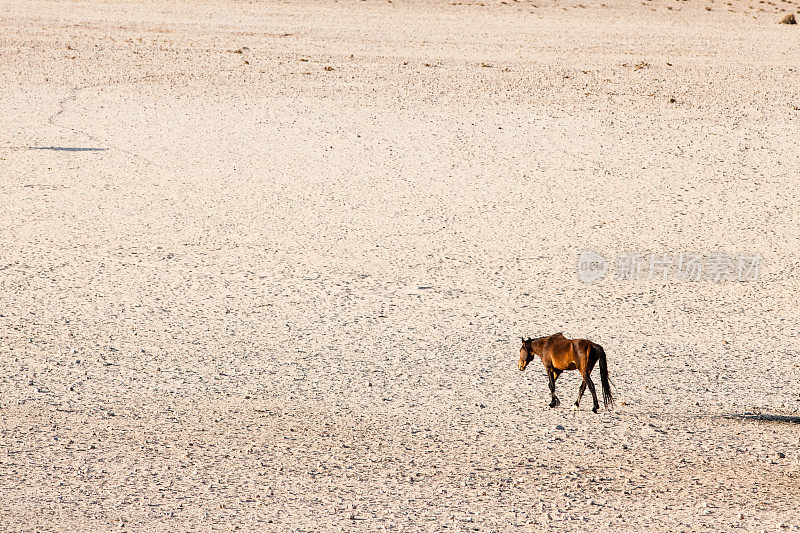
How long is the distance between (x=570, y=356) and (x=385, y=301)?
319cm

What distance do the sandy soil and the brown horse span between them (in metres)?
0.41

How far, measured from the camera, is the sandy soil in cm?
523

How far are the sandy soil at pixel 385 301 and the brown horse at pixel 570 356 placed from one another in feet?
1.33

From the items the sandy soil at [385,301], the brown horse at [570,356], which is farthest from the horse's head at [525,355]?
the sandy soil at [385,301]

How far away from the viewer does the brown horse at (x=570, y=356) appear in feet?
18.0

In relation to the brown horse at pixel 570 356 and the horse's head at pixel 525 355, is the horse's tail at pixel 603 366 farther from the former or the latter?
the horse's head at pixel 525 355

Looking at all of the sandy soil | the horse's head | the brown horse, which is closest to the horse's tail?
the brown horse

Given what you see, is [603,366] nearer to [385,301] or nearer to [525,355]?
[525,355]

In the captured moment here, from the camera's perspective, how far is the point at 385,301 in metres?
8.58

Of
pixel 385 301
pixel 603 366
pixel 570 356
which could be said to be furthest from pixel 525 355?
pixel 385 301

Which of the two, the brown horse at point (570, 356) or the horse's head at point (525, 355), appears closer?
the brown horse at point (570, 356)

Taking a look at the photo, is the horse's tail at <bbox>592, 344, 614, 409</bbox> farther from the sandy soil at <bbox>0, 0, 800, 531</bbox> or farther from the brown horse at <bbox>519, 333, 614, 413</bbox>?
the sandy soil at <bbox>0, 0, 800, 531</bbox>

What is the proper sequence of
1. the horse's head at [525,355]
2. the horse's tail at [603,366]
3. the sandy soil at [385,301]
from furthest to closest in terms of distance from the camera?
1. the horse's head at [525,355]
2. the horse's tail at [603,366]
3. the sandy soil at [385,301]

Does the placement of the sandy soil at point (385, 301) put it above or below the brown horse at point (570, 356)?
below
